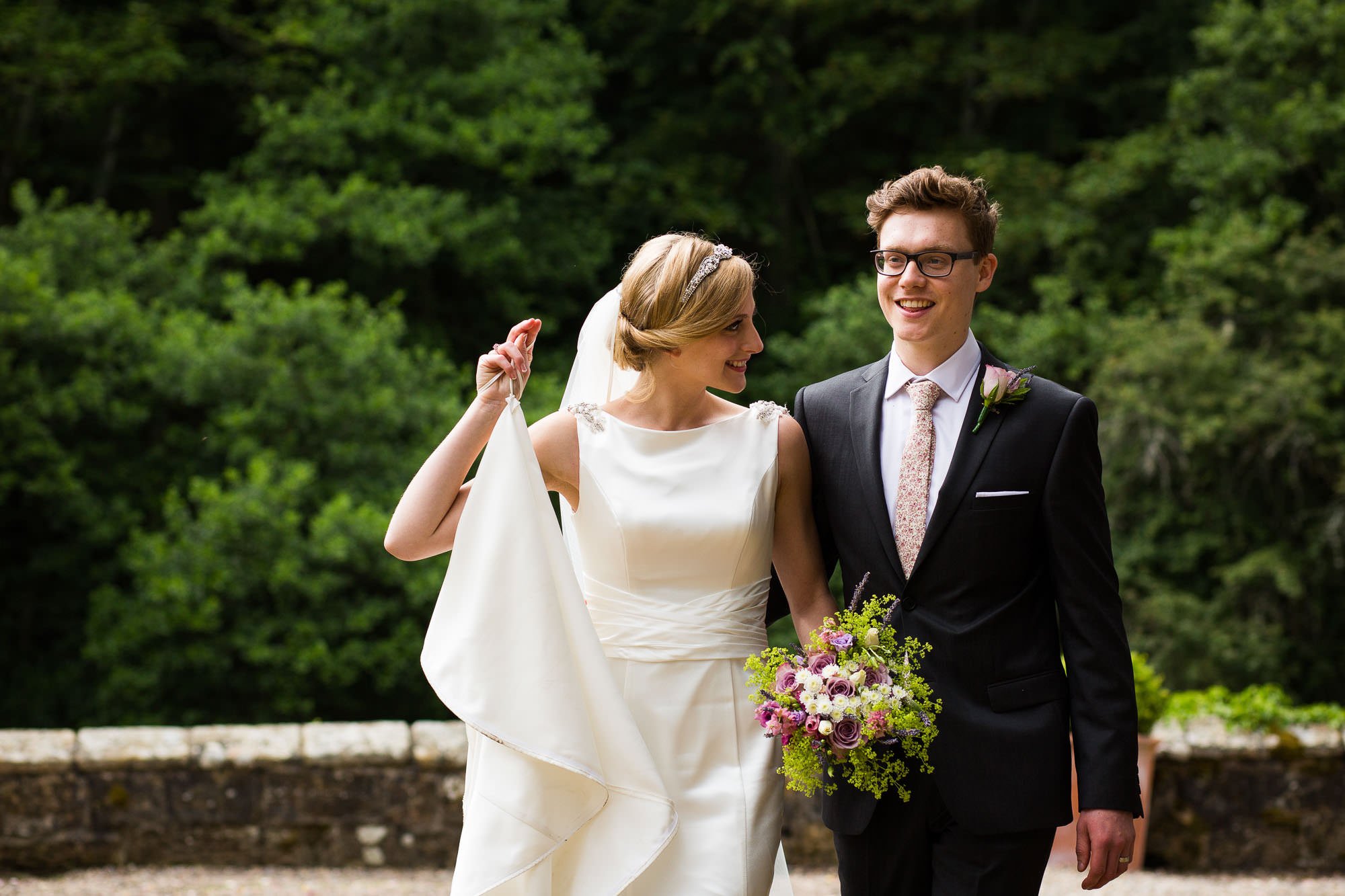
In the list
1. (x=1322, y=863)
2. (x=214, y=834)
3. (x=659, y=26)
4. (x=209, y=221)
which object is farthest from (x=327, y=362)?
(x=1322, y=863)

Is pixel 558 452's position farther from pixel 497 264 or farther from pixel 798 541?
pixel 497 264

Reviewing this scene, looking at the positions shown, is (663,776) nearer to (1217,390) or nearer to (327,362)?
(327,362)

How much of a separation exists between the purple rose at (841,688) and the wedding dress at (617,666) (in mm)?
429

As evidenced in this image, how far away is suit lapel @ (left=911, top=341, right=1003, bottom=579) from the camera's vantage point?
8.83 feet

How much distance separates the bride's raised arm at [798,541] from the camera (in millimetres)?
2902

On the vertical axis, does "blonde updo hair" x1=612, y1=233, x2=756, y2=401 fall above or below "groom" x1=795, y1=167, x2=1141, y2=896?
above

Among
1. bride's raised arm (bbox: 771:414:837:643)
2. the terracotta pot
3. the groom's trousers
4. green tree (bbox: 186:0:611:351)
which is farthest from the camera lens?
green tree (bbox: 186:0:611:351)

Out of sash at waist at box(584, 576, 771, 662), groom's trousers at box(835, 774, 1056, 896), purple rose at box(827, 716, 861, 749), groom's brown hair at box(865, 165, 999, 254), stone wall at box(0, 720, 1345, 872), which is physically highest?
groom's brown hair at box(865, 165, 999, 254)

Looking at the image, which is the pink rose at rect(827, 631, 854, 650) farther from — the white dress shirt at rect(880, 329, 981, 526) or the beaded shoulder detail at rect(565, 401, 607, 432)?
the beaded shoulder detail at rect(565, 401, 607, 432)

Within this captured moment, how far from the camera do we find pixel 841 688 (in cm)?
246

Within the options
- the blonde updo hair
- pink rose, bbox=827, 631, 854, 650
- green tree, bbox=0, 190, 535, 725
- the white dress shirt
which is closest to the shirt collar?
the white dress shirt

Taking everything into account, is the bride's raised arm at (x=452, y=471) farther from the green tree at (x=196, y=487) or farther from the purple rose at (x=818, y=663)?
the green tree at (x=196, y=487)

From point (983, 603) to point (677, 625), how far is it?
640mm

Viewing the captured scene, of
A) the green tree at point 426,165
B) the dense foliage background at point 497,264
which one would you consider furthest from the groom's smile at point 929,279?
the green tree at point 426,165
